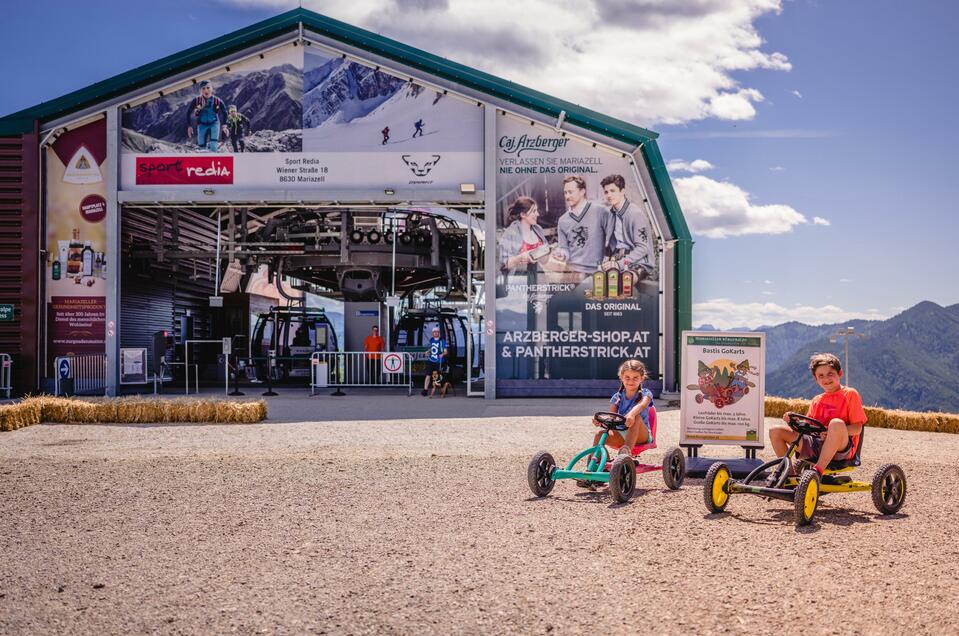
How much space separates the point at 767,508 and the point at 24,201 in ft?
66.5

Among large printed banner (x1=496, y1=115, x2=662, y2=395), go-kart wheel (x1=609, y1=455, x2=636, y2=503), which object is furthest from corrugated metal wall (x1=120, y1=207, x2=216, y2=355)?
go-kart wheel (x1=609, y1=455, x2=636, y2=503)

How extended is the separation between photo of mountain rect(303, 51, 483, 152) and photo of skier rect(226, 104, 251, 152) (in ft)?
5.08

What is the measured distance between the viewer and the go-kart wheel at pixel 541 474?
306 inches

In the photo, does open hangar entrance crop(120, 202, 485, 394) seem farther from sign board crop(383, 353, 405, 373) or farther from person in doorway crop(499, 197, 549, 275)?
person in doorway crop(499, 197, 549, 275)

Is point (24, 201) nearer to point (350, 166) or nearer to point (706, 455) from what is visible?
point (350, 166)

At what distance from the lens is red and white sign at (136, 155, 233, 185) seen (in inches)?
824

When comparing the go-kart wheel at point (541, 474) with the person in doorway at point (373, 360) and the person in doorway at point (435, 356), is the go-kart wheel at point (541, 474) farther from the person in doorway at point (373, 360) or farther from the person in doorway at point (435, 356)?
the person in doorway at point (373, 360)

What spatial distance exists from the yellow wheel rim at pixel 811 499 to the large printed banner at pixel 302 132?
14763 mm

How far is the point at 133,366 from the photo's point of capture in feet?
71.4

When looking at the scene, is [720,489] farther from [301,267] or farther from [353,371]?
[301,267]

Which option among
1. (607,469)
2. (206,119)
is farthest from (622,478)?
(206,119)

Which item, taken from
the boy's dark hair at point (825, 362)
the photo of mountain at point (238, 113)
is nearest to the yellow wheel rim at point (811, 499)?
the boy's dark hair at point (825, 362)

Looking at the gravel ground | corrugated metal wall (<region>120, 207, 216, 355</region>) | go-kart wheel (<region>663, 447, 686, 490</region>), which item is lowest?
the gravel ground

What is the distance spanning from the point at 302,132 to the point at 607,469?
A: 15.1 m
